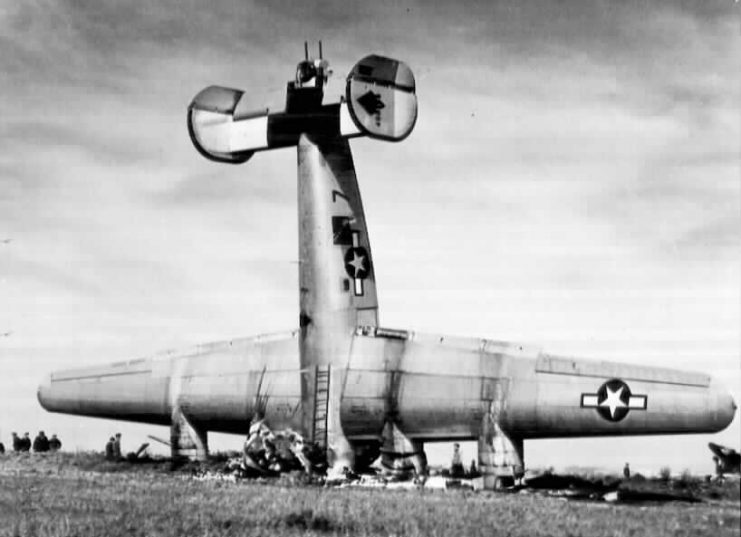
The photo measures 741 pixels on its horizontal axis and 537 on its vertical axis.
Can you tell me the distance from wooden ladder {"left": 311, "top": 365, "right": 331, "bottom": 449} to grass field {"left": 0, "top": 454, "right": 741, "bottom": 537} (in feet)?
13.3

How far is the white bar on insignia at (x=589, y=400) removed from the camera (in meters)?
29.5

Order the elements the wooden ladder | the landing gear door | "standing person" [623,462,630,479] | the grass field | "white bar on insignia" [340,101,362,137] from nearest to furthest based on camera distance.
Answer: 1. the grass field
2. "standing person" [623,462,630,479]
3. the landing gear door
4. the wooden ladder
5. "white bar on insignia" [340,101,362,137]

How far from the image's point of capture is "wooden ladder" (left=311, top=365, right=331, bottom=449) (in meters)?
32.8

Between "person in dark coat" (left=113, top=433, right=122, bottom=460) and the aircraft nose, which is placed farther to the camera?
"person in dark coat" (left=113, top=433, right=122, bottom=460)

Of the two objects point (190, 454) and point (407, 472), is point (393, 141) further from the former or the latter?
point (190, 454)

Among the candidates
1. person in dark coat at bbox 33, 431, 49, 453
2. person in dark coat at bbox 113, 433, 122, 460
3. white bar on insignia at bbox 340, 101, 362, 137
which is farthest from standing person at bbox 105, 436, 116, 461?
white bar on insignia at bbox 340, 101, 362, 137

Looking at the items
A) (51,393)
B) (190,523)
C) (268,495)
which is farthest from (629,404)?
(51,393)

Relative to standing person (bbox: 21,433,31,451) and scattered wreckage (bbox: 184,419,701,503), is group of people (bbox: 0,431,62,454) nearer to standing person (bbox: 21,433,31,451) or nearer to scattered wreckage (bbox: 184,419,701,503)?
standing person (bbox: 21,433,31,451)

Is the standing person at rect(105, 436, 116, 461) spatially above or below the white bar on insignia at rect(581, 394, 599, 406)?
below

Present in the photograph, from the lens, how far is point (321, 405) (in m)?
33.1

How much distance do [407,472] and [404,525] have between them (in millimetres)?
12880

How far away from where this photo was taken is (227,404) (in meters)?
36.6

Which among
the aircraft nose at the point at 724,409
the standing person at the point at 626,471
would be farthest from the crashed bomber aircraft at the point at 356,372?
the standing person at the point at 626,471

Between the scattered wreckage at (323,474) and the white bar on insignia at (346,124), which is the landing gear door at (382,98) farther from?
the scattered wreckage at (323,474)
